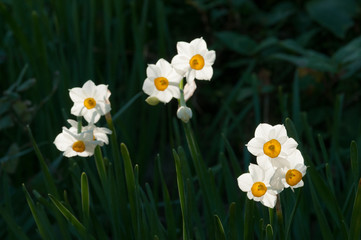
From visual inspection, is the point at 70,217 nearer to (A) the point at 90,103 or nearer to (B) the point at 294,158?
(A) the point at 90,103

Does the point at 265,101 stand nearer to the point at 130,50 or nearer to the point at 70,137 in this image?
the point at 130,50

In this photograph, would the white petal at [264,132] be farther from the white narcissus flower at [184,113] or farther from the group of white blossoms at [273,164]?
the white narcissus flower at [184,113]

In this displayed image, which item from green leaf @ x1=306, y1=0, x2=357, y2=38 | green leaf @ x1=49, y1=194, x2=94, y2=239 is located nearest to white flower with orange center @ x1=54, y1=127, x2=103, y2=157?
green leaf @ x1=49, y1=194, x2=94, y2=239

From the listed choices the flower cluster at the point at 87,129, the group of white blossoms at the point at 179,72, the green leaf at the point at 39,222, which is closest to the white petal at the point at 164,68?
the group of white blossoms at the point at 179,72

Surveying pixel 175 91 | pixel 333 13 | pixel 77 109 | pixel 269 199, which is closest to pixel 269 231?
pixel 269 199

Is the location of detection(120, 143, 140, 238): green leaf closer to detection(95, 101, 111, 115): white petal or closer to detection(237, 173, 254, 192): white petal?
detection(95, 101, 111, 115): white petal

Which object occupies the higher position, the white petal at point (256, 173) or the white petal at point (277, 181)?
the white petal at point (256, 173)
